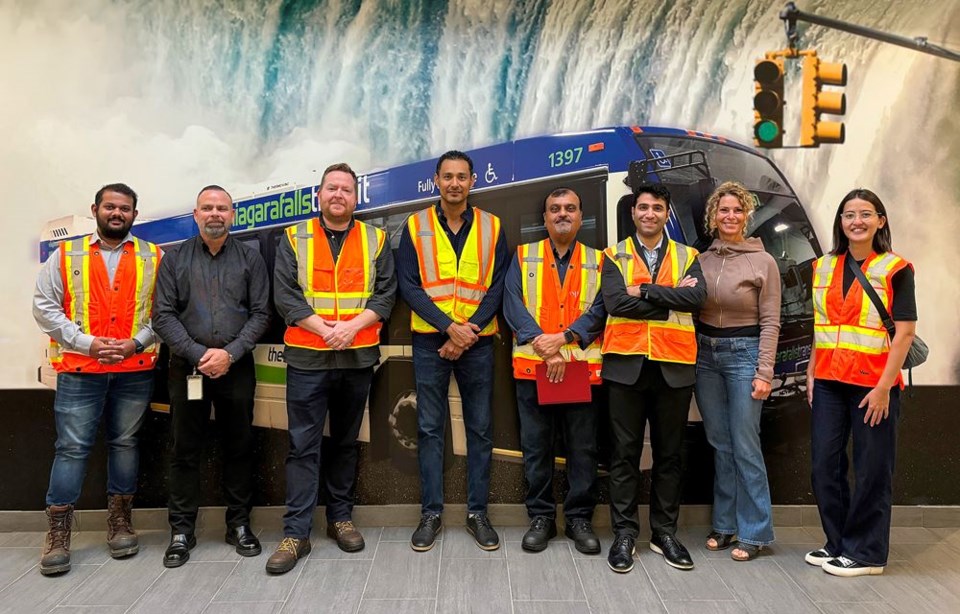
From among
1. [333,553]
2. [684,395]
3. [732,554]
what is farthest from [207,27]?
[732,554]

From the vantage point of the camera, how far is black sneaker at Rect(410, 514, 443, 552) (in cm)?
309

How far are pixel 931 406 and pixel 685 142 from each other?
2.09 metres

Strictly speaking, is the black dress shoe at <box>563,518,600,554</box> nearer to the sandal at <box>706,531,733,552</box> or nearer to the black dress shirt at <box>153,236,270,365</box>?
the sandal at <box>706,531,733,552</box>

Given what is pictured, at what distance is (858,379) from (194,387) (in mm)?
3117

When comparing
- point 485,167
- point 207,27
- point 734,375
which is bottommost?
point 734,375

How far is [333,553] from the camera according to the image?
3.08 metres

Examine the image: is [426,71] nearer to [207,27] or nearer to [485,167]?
[485,167]

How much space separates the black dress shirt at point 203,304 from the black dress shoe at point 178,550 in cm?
91

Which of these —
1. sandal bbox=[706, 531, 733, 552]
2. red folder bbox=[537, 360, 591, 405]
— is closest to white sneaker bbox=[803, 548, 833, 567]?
sandal bbox=[706, 531, 733, 552]

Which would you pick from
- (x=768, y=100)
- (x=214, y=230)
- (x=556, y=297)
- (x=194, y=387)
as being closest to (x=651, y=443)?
(x=556, y=297)

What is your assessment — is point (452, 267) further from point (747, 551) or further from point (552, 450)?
point (747, 551)

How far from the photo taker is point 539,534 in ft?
10.1

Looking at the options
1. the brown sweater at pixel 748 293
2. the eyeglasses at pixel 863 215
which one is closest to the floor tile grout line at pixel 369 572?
the brown sweater at pixel 748 293

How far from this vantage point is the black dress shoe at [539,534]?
10.0ft
